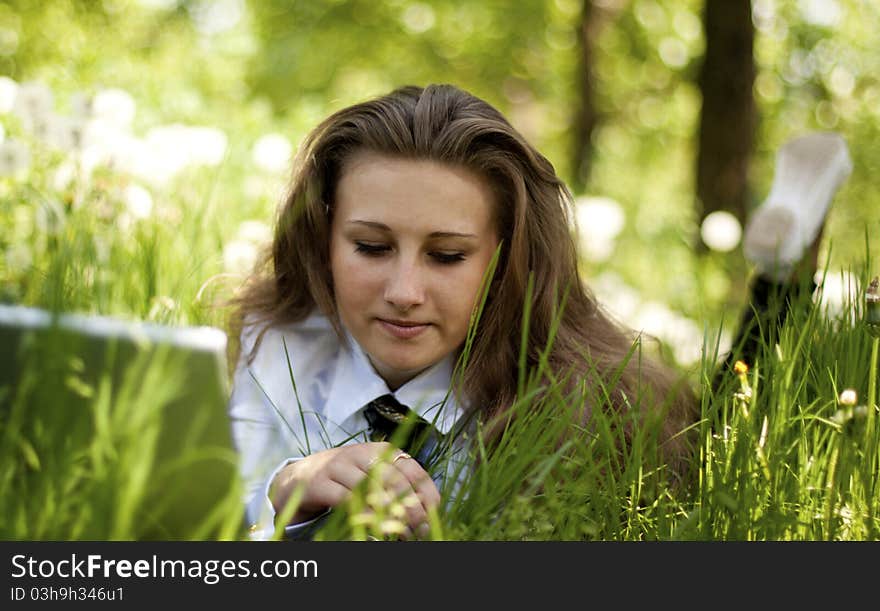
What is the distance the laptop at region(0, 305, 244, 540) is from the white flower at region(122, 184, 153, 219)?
1610 mm

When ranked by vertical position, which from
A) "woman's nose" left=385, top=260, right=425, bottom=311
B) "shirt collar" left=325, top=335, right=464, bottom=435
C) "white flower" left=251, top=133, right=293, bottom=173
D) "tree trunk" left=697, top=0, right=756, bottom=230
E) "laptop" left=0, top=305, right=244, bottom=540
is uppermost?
"tree trunk" left=697, top=0, right=756, bottom=230

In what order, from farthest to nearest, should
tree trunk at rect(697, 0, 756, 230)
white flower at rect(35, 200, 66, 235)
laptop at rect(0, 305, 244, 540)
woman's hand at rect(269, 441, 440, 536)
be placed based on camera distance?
tree trunk at rect(697, 0, 756, 230) < white flower at rect(35, 200, 66, 235) < woman's hand at rect(269, 441, 440, 536) < laptop at rect(0, 305, 244, 540)

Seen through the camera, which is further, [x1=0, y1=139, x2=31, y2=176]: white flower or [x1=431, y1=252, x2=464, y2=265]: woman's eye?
[x1=0, y1=139, x2=31, y2=176]: white flower

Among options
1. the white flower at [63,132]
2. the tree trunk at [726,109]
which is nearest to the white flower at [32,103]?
the white flower at [63,132]

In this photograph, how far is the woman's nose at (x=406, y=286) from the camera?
2.11 m

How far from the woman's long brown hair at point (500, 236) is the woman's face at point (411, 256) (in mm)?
65

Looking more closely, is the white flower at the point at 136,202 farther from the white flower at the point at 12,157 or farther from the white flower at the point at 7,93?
the white flower at the point at 7,93

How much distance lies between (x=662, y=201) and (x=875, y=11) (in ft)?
9.04

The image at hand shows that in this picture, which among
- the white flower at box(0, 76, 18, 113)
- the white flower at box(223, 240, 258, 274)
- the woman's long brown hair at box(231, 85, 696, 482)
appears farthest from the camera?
the white flower at box(0, 76, 18, 113)

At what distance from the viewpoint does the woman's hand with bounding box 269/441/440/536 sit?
5.43 feet

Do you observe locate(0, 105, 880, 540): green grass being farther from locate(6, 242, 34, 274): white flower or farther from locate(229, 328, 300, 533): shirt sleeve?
locate(229, 328, 300, 533): shirt sleeve

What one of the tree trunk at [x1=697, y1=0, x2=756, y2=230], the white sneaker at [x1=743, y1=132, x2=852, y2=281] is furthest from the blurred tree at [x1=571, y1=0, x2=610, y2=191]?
the white sneaker at [x1=743, y1=132, x2=852, y2=281]

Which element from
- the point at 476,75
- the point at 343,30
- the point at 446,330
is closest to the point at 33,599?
the point at 446,330

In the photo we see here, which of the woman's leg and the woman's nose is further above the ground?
the woman's leg
